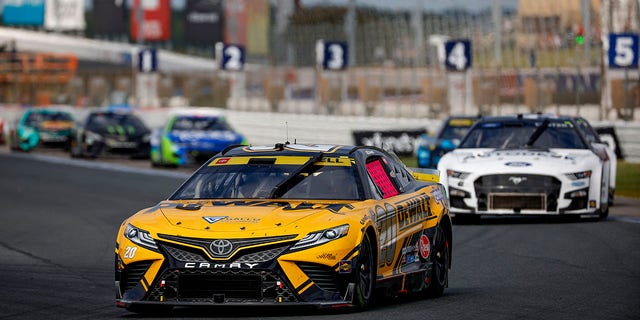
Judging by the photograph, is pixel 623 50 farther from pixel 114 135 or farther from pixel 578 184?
pixel 578 184

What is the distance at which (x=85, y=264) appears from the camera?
13797 mm

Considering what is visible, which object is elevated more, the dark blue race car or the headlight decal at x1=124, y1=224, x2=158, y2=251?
the headlight decal at x1=124, y1=224, x2=158, y2=251

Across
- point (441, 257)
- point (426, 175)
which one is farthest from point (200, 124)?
point (441, 257)

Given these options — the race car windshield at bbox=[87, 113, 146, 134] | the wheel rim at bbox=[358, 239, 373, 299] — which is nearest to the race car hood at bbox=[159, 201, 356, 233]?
the wheel rim at bbox=[358, 239, 373, 299]

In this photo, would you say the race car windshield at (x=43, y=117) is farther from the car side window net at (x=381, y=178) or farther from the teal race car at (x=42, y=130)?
the car side window net at (x=381, y=178)

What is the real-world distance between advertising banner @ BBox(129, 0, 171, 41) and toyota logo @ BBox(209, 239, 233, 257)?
131m

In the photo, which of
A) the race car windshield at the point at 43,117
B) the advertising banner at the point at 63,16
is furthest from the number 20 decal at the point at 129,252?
the advertising banner at the point at 63,16

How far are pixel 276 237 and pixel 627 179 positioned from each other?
68.9ft

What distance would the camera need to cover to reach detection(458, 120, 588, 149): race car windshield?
1881cm

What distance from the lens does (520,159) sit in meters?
17.9

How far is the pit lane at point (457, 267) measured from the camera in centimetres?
983

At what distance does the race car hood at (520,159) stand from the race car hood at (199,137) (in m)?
14.3

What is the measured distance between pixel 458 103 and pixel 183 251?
3179 centimetres

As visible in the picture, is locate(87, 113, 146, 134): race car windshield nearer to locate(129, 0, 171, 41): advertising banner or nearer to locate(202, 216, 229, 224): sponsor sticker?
locate(202, 216, 229, 224): sponsor sticker
